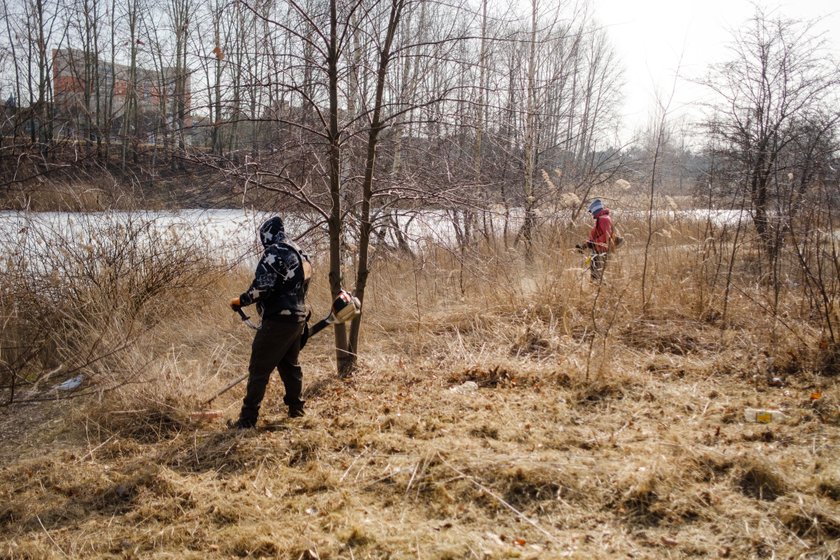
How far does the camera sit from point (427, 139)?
5.75 metres

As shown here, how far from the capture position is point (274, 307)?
412cm

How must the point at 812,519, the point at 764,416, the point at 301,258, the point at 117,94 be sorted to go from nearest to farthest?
the point at 812,519
the point at 764,416
the point at 301,258
the point at 117,94

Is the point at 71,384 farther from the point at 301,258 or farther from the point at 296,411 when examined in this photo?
the point at 301,258

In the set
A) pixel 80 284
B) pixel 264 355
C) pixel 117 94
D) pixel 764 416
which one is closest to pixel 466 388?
pixel 264 355

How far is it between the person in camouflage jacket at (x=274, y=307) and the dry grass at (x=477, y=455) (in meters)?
0.35

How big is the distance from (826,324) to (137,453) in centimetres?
567

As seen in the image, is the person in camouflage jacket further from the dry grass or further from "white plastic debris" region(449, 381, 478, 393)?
"white plastic debris" region(449, 381, 478, 393)

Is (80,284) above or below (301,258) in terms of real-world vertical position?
below

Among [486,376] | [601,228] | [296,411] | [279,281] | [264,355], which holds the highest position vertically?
[601,228]

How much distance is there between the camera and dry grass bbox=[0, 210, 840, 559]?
292 cm

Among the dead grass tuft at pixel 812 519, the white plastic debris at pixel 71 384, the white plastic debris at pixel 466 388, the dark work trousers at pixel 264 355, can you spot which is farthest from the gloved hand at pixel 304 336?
the dead grass tuft at pixel 812 519

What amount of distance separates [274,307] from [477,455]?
1.68 meters

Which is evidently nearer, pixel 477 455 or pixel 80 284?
pixel 477 455

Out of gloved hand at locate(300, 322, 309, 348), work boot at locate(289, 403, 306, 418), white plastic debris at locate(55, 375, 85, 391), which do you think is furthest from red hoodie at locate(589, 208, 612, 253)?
white plastic debris at locate(55, 375, 85, 391)
